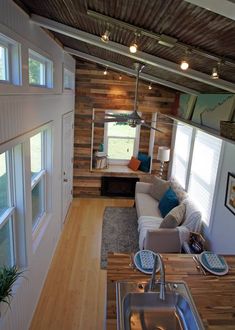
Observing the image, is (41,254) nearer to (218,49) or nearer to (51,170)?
(51,170)

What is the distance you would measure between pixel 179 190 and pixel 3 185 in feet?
11.0

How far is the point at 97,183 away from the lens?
6352mm

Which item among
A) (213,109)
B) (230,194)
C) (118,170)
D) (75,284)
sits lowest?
(75,284)

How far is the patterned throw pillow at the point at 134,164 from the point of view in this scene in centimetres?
641

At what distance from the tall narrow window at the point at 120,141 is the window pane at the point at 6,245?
4.22 metres

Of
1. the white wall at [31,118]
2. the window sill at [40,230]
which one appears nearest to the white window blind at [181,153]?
the white wall at [31,118]

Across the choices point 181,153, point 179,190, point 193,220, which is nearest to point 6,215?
point 193,220

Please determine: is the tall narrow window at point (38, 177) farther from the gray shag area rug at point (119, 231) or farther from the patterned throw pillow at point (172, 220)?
the patterned throw pillow at point (172, 220)

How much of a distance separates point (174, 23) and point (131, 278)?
1950 millimetres

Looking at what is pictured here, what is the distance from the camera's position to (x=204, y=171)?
4125 mm

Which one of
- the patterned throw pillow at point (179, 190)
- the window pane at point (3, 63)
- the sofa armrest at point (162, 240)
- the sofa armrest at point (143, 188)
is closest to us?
the window pane at point (3, 63)

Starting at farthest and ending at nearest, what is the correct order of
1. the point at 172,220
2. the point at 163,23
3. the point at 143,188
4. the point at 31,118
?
the point at 143,188
the point at 172,220
the point at 31,118
the point at 163,23

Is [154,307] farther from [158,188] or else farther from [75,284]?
[158,188]

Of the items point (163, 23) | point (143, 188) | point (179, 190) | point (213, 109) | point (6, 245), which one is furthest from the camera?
point (143, 188)
